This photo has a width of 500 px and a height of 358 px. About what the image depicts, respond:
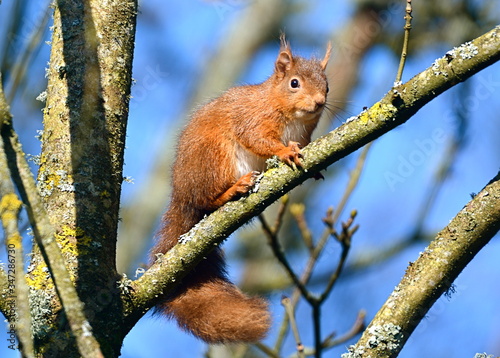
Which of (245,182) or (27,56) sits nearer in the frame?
(27,56)

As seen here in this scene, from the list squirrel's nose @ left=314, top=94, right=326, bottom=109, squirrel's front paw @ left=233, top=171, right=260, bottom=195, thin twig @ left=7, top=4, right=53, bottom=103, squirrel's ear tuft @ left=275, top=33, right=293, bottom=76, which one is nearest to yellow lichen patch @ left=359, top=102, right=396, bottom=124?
squirrel's front paw @ left=233, top=171, right=260, bottom=195

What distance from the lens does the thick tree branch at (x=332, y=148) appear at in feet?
8.38

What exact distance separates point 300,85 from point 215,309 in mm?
1803

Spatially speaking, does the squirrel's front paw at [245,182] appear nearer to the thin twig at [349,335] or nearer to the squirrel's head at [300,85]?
the squirrel's head at [300,85]

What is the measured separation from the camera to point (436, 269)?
99.7 inches

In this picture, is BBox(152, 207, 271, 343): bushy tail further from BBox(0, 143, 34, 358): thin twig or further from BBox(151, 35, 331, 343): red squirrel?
BBox(0, 143, 34, 358): thin twig

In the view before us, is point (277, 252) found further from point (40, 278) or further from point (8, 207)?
point (8, 207)

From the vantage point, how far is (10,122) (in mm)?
1951

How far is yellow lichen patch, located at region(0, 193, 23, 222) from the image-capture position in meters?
1.90

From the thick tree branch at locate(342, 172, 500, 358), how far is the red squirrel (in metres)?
0.98

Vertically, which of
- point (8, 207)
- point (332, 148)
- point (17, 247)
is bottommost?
point (17, 247)

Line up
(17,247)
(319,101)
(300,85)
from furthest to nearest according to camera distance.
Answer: (300,85) < (319,101) < (17,247)

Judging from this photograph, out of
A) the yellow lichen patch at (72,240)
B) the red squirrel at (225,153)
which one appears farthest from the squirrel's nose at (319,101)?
the yellow lichen patch at (72,240)

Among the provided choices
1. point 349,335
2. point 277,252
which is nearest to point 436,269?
point 277,252
